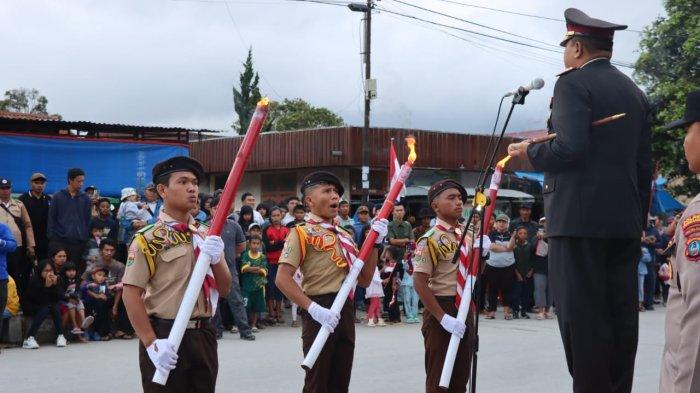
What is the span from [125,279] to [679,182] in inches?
1143

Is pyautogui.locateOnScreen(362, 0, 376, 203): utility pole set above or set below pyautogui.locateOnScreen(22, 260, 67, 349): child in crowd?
above

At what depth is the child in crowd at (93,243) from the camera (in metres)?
12.5

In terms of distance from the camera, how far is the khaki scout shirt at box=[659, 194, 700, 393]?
292cm

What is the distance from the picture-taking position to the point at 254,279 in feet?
43.9

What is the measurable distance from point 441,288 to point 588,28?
2430 millimetres

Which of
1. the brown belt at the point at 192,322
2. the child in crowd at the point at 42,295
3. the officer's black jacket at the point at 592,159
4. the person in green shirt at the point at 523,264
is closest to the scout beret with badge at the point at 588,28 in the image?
the officer's black jacket at the point at 592,159

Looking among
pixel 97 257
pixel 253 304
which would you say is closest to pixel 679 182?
pixel 253 304

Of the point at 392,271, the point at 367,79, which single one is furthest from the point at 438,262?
the point at 367,79

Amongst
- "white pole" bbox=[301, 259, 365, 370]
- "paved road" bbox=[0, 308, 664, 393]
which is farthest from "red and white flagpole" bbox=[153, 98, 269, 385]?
"paved road" bbox=[0, 308, 664, 393]

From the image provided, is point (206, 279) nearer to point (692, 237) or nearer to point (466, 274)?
point (466, 274)

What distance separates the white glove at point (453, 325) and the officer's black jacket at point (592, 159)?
64.4 inches

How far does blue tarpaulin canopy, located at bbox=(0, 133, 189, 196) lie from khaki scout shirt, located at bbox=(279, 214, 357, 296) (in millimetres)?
11576

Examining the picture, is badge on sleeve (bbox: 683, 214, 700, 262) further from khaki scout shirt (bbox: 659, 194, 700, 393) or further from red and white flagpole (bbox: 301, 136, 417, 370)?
red and white flagpole (bbox: 301, 136, 417, 370)

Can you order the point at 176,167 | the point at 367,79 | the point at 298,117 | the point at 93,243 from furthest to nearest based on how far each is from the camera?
1. the point at 298,117
2. the point at 367,79
3. the point at 93,243
4. the point at 176,167
